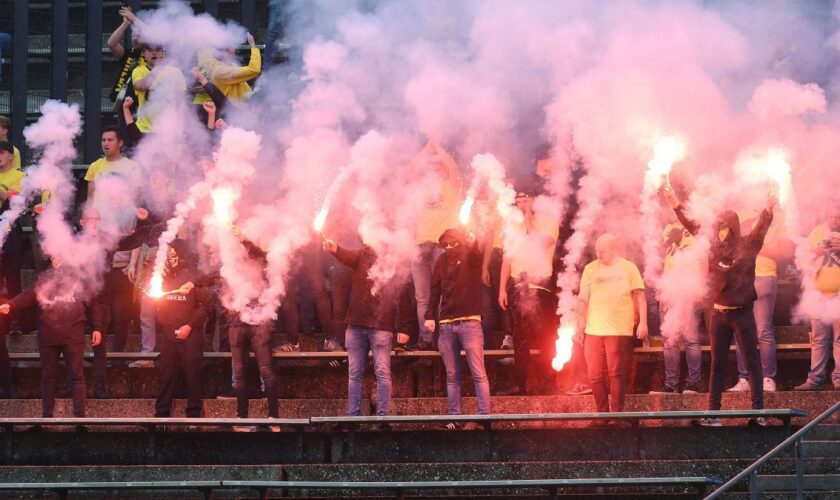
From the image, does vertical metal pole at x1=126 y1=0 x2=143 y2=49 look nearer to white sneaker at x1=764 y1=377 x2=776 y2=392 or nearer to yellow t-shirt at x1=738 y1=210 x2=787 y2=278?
yellow t-shirt at x1=738 y1=210 x2=787 y2=278

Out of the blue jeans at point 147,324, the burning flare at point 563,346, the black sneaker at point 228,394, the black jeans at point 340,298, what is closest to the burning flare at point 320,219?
the black jeans at point 340,298

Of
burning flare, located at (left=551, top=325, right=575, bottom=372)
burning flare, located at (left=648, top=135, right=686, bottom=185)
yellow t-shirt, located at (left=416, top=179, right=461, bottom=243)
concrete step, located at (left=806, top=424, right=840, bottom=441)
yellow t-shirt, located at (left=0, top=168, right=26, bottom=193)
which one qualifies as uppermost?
yellow t-shirt, located at (left=0, top=168, right=26, bottom=193)

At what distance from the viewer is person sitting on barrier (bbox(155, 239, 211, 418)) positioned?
33.8ft

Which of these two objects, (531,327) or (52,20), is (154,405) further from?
(52,20)

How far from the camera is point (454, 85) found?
11773 millimetres

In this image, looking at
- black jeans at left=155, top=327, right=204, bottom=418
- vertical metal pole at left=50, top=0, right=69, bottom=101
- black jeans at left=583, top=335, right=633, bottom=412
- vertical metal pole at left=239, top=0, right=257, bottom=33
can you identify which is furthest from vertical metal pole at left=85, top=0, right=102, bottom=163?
black jeans at left=583, top=335, right=633, bottom=412

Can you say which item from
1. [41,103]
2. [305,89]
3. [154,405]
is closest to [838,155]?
[305,89]

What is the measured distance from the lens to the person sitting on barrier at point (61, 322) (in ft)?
33.9

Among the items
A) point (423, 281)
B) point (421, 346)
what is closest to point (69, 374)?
point (421, 346)

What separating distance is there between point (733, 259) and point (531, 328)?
1810 millimetres

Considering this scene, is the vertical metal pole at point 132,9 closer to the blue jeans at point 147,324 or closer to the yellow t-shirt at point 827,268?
the blue jeans at point 147,324

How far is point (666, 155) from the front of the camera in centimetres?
1084

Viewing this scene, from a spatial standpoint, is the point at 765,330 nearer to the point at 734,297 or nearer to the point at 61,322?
the point at 734,297

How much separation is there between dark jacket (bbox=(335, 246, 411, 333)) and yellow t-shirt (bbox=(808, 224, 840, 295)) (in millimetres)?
3640
